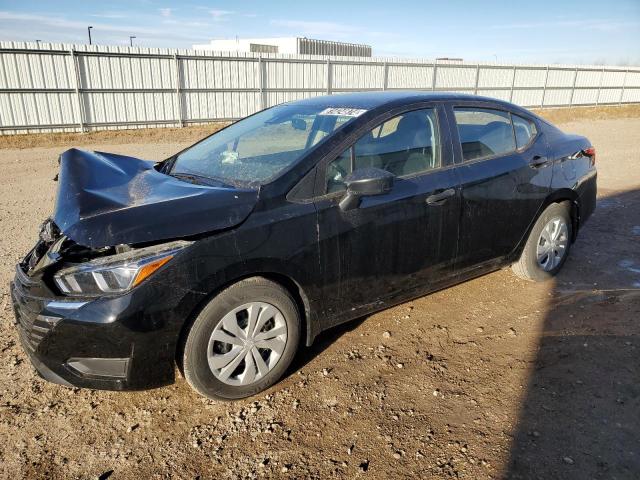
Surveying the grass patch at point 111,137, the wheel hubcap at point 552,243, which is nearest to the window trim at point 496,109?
the wheel hubcap at point 552,243

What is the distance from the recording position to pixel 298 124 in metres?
3.60

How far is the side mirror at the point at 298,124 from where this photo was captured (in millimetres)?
3532

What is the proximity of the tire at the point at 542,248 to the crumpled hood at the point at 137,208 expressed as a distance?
2689 millimetres

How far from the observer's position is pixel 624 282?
4.48 m

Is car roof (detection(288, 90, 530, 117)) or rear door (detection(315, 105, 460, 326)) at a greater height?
car roof (detection(288, 90, 530, 117))

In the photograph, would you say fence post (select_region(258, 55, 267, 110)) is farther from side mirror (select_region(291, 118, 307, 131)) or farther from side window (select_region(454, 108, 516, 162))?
side mirror (select_region(291, 118, 307, 131))

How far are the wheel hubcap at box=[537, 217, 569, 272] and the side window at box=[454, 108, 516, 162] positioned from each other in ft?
→ 2.84

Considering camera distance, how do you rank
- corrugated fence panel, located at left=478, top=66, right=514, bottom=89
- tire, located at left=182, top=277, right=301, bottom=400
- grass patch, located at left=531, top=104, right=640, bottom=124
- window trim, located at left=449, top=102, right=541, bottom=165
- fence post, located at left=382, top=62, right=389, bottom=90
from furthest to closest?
1. grass patch, located at left=531, top=104, right=640, bottom=124
2. corrugated fence panel, located at left=478, top=66, right=514, bottom=89
3. fence post, located at left=382, top=62, right=389, bottom=90
4. window trim, located at left=449, top=102, right=541, bottom=165
5. tire, located at left=182, top=277, right=301, bottom=400

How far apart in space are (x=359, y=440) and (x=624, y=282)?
323cm

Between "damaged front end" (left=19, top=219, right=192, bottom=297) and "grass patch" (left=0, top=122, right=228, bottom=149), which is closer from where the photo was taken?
"damaged front end" (left=19, top=219, right=192, bottom=297)

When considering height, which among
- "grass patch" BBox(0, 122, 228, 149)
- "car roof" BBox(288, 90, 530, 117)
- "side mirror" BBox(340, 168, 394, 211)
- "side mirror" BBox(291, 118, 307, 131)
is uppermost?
"car roof" BBox(288, 90, 530, 117)

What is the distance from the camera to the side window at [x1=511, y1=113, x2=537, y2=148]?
418 centimetres

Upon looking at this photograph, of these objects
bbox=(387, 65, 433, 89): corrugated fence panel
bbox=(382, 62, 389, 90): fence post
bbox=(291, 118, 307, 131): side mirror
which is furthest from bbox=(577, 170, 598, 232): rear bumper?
bbox=(387, 65, 433, 89): corrugated fence panel

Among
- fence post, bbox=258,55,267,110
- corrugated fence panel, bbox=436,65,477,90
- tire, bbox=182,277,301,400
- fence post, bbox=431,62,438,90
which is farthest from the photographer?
corrugated fence panel, bbox=436,65,477,90
